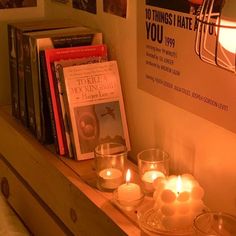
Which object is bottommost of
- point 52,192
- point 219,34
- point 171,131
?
point 52,192

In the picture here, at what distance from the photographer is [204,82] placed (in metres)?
1.09

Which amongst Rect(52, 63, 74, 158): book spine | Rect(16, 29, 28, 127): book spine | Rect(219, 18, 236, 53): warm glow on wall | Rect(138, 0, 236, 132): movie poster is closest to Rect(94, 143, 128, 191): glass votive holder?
Rect(52, 63, 74, 158): book spine

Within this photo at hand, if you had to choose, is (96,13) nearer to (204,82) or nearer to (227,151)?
(204,82)

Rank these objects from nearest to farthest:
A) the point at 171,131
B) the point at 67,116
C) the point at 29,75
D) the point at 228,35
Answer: the point at 228,35 < the point at 171,131 < the point at 67,116 < the point at 29,75

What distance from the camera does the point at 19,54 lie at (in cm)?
153

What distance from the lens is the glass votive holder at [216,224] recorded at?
1000 mm

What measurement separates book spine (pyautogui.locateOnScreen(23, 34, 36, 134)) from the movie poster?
1.14ft

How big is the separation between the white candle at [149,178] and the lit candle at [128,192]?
0.04m

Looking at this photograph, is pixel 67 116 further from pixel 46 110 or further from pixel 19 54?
pixel 19 54

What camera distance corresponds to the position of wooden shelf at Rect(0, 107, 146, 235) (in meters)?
1.16

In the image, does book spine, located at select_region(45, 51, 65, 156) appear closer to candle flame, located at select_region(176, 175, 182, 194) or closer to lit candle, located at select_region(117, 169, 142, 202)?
lit candle, located at select_region(117, 169, 142, 202)

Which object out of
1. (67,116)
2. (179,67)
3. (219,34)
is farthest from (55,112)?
(219,34)

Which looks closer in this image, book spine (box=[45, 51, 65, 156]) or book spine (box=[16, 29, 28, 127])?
book spine (box=[45, 51, 65, 156])

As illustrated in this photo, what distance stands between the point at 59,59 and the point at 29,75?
0.45ft
